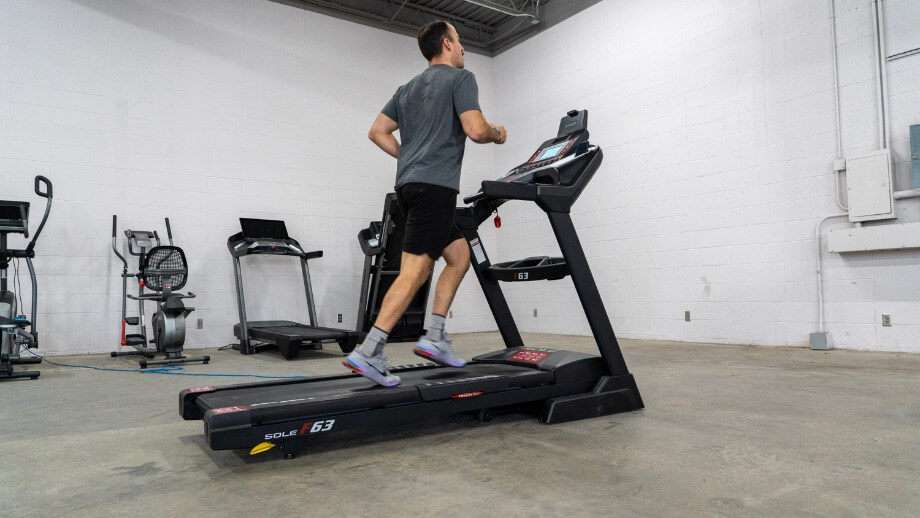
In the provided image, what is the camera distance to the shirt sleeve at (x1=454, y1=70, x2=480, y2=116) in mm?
2355

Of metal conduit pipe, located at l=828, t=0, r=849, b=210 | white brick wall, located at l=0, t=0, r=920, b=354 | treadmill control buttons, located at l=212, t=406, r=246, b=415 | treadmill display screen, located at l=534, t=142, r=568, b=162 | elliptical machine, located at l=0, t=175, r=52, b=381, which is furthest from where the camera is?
white brick wall, located at l=0, t=0, r=920, b=354

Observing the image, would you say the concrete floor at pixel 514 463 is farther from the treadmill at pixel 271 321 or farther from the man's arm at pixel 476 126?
the treadmill at pixel 271 321

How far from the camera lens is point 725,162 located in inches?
223

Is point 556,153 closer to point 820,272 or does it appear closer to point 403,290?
point 403,290

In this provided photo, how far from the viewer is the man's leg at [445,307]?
8.42ft

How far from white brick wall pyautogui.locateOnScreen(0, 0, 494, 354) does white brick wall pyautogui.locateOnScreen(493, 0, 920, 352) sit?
241 centimetres

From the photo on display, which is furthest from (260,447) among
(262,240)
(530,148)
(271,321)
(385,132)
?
(530,148)

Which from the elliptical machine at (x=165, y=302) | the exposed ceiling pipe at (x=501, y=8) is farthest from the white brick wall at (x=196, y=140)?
the exposed ceiling pipe at (x=501, y=8)

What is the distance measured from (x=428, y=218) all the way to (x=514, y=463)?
98 centimetres

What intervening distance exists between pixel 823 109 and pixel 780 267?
139 cm

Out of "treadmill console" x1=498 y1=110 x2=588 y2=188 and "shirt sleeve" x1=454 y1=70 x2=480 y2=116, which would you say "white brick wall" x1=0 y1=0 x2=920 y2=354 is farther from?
"shirt sleeve" x1=454 y1=70 x2=480 y2=116

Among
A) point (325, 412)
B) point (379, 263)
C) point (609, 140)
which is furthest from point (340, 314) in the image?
point (325, 412)

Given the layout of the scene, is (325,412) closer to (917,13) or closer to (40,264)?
(40,264)

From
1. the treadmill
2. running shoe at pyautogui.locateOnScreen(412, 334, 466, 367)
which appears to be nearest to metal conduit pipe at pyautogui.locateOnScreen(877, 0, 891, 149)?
running shoe at pyautogui.locateOnScreen(412, 334, 466, 367)
